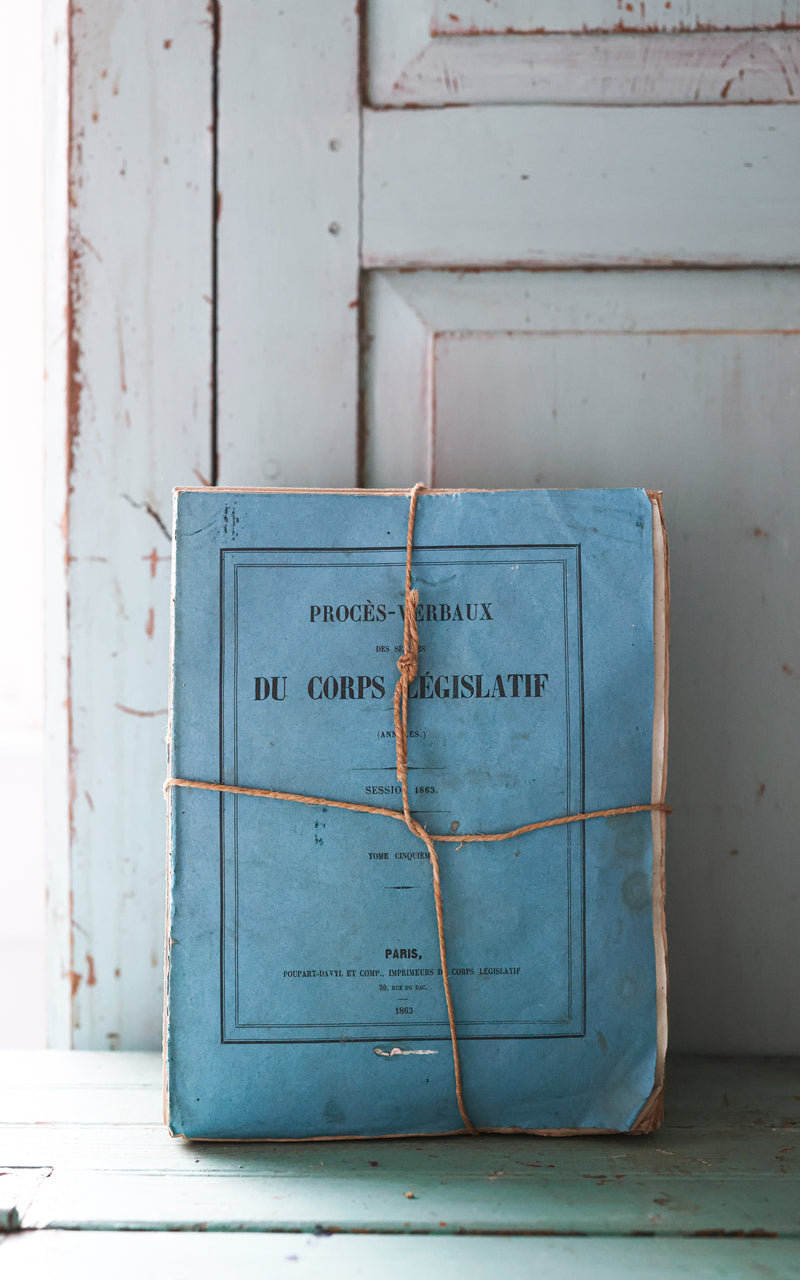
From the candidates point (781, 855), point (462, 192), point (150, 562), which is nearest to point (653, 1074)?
point (781, 855)

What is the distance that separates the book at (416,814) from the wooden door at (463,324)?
0.42 ft

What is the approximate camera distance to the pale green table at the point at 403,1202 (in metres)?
0.43

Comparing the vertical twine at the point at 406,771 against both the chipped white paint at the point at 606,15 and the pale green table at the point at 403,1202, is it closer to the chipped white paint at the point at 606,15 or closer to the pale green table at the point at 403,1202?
the pale green table at the point at 403,1202

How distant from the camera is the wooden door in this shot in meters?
0.64

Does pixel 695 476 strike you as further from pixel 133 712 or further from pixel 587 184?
pixel 133 712

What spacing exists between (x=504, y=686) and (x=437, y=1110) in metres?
0.24

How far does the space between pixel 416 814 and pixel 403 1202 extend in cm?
19

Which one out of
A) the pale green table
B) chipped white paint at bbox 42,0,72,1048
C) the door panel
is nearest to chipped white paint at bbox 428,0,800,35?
the door panel

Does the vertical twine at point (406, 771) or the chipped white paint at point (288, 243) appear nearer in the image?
the vertical twine at point (406, 771)

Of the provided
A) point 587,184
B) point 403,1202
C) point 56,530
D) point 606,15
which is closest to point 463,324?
point 587,184

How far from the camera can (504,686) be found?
54 cm

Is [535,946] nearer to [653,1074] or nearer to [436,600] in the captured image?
[653,1074]

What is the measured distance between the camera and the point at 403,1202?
1.52 ft

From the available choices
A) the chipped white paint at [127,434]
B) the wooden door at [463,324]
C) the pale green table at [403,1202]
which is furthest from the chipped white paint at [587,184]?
the pale green table at [403,1202]
